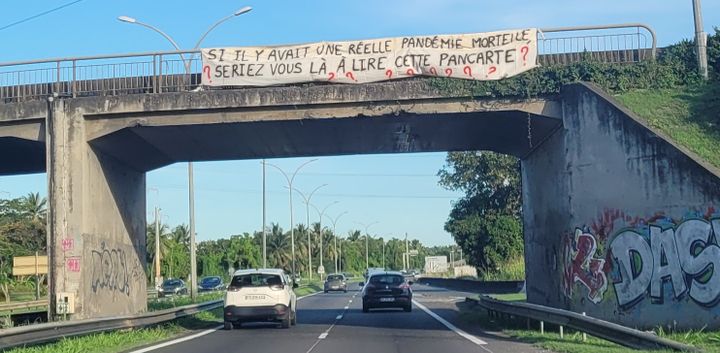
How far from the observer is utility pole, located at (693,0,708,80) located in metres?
19.6

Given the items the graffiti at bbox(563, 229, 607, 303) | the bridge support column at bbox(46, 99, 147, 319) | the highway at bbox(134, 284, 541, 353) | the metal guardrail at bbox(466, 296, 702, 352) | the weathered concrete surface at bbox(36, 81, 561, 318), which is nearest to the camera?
the metal guardrail at bbox(466, 296, 702, 352)

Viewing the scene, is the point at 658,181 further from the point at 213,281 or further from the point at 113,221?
the point at 213,281

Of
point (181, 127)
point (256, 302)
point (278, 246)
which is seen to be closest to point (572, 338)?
point (256, 302)

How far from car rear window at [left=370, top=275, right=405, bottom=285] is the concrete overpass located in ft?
20.5

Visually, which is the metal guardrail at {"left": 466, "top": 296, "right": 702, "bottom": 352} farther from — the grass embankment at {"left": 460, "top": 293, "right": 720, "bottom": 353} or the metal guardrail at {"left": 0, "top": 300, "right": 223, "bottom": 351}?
the metal guardrail at {"left": 0, "top": 300, "right": 223, "bottom": 351}

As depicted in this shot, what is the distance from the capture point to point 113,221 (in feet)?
77.6

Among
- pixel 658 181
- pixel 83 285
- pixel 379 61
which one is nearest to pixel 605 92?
pixel 658 181

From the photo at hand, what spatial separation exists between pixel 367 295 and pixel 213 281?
125 feet

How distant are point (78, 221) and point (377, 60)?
871 centimetres

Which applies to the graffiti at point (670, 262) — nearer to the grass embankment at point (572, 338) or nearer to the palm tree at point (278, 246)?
the grass embankment at point (572, 338)

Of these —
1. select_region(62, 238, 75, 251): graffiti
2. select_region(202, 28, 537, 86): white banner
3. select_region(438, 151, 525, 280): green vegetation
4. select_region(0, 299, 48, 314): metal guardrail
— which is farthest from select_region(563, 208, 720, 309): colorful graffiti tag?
select_region(438, 151, 525, 280): green vegetation

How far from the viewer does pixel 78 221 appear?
2105cm

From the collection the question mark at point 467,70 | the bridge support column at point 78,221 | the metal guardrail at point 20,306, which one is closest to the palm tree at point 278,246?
the metal guardrail at point 20,306

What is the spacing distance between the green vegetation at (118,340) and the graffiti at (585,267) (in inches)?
391
